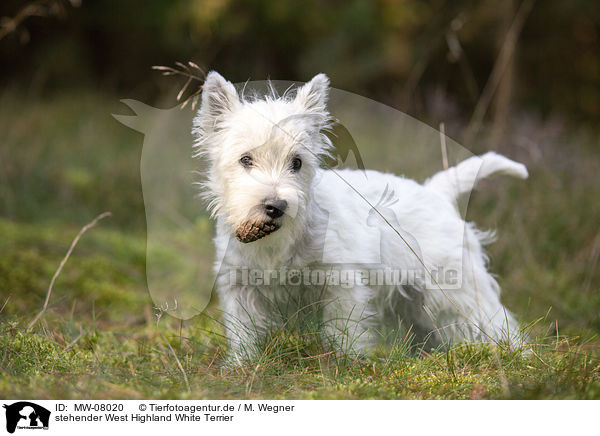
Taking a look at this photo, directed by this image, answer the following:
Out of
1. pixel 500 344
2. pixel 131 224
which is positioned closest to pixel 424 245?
pixel 500 344

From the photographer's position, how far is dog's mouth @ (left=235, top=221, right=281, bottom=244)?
3088 millimetres

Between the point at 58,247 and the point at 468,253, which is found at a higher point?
the point at 468,253

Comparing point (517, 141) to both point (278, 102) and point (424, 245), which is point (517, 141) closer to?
point (424, 245)

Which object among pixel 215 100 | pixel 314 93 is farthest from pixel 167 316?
pixel 314 93

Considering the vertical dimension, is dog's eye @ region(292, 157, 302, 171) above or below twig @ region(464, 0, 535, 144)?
below

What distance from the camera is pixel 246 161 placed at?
3.25 meters

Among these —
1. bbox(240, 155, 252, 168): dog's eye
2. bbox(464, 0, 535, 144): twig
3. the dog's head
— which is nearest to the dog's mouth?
the dog's head

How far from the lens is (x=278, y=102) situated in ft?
11.0

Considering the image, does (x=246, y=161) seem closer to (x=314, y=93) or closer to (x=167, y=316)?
(x=314, y=93)

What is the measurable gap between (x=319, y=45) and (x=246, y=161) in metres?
9.20
